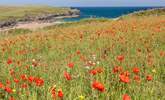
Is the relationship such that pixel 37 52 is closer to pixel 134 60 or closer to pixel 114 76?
pixel 134 60

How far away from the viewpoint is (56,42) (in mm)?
14008

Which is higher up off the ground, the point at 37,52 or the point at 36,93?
the point at 36,93

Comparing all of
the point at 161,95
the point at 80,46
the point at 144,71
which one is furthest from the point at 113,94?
the point at 80,46

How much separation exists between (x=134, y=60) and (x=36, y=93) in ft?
11.7

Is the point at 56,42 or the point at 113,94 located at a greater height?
the point at 113,94

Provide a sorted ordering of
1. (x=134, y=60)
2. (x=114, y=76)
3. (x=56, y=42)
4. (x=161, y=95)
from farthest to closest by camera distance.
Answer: (x=56, y=42)
(x=134, y=60)
(x=114, y=76)
(x=161, y=95)

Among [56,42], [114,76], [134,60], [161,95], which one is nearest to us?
[161,95]

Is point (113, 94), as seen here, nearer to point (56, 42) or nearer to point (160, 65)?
point (160, 65)

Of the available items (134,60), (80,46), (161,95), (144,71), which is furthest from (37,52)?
(161,95)

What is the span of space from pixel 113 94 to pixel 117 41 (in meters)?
6.62

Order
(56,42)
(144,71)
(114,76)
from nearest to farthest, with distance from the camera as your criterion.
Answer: (114,76)
(144,71)
(56,42)

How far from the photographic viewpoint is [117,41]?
12.4 meters

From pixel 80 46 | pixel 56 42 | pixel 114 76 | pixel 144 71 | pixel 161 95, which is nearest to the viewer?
pixel 161 95

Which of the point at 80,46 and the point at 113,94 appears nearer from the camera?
the point at 113,94
